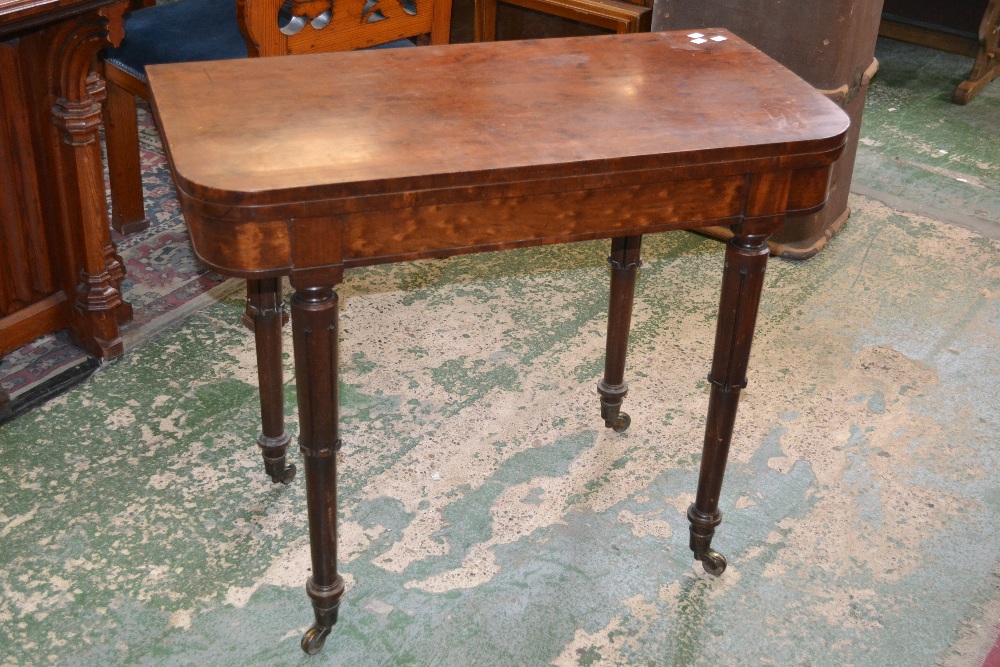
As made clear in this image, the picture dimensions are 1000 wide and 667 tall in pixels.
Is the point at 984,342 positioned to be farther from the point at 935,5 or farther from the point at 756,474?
the point at 935,5

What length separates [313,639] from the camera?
2043mm

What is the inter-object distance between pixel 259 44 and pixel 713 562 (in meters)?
1.59

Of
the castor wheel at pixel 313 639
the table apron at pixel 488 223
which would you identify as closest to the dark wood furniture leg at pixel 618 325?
the table apron at pixel 488 223

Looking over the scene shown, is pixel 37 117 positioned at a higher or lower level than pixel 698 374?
higher

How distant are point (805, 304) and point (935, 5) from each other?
9.05 feet

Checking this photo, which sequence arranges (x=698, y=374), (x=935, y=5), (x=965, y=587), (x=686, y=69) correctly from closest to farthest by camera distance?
(x=686, y=69) → (x=965, y=587) → (x=698, y=374) → (x=935, y=5)

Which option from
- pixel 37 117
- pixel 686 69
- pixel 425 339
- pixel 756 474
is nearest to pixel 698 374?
pixel 756 474

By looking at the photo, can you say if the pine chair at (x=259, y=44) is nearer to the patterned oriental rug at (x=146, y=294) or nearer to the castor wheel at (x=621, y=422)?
the patterned oriental rug at (x=146, y=294)

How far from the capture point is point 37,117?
Result: 104 inches

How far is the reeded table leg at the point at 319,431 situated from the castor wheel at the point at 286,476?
48cm

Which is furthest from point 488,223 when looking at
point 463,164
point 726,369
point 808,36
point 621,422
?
point 808,36

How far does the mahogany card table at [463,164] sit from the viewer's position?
5.28ft

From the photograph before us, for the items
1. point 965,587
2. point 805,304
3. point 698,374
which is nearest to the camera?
point 965,587

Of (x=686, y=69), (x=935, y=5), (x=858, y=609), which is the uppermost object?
(x=686, y=69)
